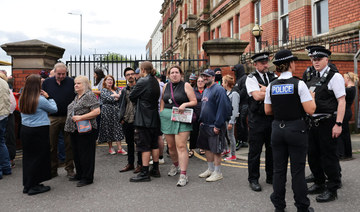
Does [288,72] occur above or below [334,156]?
above

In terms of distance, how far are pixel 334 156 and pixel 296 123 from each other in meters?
1.12

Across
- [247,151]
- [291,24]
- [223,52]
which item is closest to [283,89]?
[247,151]

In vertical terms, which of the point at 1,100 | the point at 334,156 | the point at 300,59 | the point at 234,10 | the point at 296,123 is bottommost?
the point at 334,156

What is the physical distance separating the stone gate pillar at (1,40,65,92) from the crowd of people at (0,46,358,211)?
333 centimetres

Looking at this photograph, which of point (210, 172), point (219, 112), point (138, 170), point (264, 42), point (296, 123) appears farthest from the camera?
point (264, 42)

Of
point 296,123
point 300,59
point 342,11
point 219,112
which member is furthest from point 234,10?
point 296,123

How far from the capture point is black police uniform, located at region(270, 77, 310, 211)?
3396 mm

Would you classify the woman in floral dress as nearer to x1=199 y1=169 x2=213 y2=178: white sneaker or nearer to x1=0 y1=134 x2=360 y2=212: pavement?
x1=0 y1=134 x2=360 y2=212: pavement

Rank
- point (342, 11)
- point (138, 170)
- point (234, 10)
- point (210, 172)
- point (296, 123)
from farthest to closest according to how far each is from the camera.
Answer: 1. point (234, 10)
2. point (342, 11)
3. point (138, 170)
4. point (210, 172)
5. point (296, 123)

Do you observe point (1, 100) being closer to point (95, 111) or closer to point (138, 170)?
point (95, 111)

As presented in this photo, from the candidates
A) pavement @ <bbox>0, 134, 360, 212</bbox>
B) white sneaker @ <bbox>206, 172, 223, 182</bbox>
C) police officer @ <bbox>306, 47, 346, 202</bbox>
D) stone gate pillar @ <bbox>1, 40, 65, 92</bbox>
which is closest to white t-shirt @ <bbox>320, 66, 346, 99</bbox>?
police officer @ <bbox>306, 47, 346, 202</bbox>

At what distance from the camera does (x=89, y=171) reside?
16.6 feet

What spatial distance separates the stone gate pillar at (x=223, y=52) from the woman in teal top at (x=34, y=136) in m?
5.62

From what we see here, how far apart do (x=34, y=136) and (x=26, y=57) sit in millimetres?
5332
